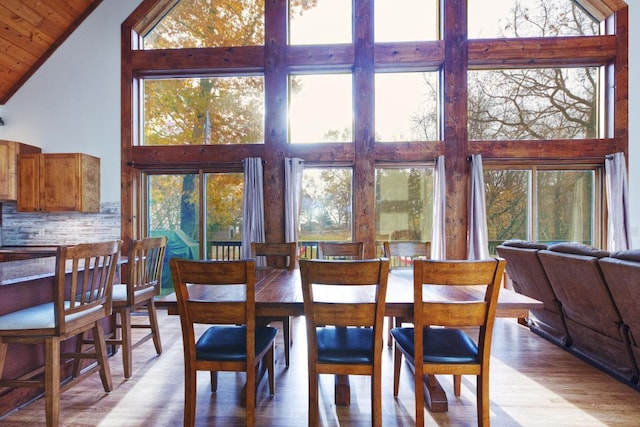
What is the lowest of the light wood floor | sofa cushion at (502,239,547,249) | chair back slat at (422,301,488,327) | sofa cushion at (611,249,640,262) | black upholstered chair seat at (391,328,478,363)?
the light wood floor

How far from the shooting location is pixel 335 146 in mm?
3928

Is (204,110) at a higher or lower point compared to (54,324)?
higher

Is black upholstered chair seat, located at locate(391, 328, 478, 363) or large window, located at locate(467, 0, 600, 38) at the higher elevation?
large window, located at locate(467, 0, 600, 38)

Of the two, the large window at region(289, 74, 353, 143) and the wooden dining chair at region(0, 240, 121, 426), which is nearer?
the wooden dining chair at region(0, 240, 121, 426)

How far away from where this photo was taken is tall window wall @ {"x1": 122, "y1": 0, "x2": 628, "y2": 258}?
3.90 m

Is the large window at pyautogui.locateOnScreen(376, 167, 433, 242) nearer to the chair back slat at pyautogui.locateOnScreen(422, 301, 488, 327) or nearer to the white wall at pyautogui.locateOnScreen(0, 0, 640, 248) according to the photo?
the chair back slat at pyautogui.locateOnScreen(422, 301, 488, 327)

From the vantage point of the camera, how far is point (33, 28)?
3717 millimetres

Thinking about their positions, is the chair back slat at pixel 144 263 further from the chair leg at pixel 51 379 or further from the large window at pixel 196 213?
the large window at pixel 196 213

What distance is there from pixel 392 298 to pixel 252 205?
266 centimetres

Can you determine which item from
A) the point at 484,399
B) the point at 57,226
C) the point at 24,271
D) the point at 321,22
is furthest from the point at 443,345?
the point at 57,226

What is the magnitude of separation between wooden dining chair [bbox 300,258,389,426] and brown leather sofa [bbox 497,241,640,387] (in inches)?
64.4

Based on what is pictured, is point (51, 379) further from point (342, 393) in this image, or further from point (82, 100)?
point (82, 100)

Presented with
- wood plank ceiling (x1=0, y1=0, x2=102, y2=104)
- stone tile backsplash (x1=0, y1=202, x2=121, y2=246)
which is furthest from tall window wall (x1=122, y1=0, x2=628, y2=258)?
wood plank ceiling (x1=0, y1=0, x2=102, y2=104)

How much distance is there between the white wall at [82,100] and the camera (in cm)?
402
